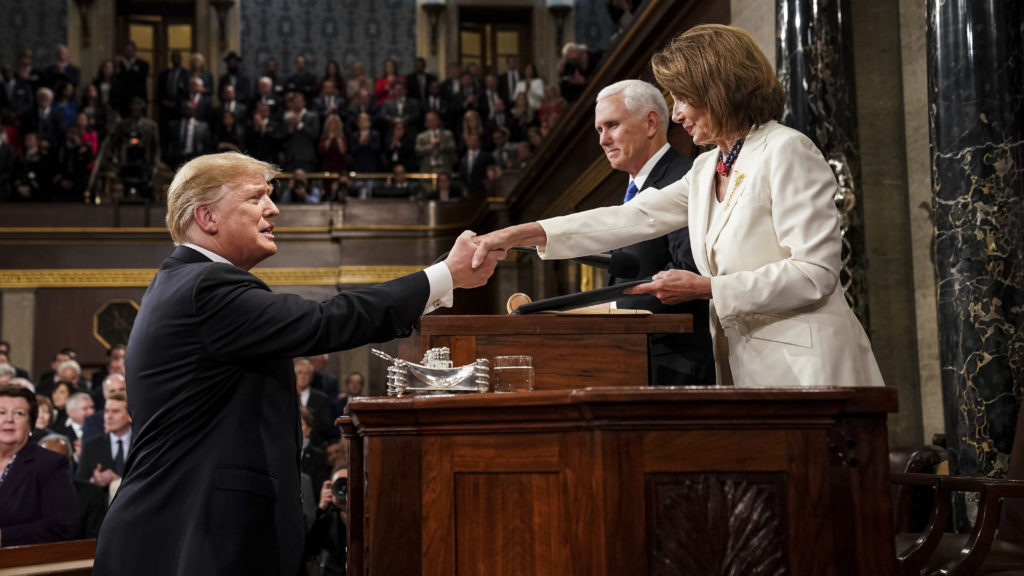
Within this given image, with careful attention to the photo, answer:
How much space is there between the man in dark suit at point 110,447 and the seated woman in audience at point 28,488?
1525mm

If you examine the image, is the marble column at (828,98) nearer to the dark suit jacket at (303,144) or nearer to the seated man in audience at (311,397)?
the seated man in audience at (311,397)

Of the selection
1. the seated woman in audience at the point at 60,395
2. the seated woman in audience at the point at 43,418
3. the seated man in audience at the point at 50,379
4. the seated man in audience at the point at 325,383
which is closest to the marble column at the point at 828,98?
the seated woman in audience at the point at 43,418

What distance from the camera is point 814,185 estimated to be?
7.50 feet

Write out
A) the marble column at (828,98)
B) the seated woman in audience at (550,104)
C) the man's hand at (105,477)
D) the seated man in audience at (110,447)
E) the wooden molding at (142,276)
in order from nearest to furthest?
the marble column at (828,98) → the man's hand at (105,477) → the seated man in audience at (110,447) → the seated woman in audience at (550,104) → the wooden molding at (142,276)

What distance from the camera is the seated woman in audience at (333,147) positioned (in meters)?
12.8

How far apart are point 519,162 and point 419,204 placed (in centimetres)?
151

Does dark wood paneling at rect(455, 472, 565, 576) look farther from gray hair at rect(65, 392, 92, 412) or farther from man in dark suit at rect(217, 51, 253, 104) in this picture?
man in dark suit at rect(217, 51, 253, 104)

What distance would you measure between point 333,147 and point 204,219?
1065cm

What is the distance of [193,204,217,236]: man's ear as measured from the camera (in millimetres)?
2406

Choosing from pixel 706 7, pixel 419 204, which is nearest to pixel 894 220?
pixel 706 7

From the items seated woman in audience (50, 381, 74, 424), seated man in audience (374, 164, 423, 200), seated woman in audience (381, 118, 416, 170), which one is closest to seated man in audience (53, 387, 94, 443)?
seated woman in audience (50, 381, 74, 424)

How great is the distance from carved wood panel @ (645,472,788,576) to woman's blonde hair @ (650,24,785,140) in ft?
3.27

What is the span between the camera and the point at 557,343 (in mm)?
2367

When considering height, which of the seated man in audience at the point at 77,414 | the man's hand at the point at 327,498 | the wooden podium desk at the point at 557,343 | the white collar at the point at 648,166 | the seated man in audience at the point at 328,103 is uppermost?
the seated man in audience at the point at 328,103
